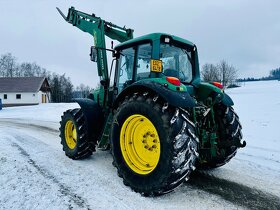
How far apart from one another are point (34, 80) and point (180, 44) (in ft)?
156

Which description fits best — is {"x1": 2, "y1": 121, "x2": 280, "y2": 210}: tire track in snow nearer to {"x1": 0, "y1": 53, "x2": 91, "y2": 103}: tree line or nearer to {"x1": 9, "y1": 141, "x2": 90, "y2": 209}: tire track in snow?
{"x1": 9, "y1": 141, "x2": 90, "y2": 209}: tire track in snow

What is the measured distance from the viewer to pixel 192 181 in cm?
399

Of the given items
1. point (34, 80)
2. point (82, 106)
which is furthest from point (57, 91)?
point (82, 106)

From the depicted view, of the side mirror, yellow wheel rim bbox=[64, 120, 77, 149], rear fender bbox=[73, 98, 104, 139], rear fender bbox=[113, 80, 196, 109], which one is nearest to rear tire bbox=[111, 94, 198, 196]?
rear fender bbox=[113, 80, 196, 109]

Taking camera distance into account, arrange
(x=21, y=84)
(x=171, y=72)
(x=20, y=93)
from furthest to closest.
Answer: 1. (x=21, y=84)
2. (x=20, y=93)
3. (x=171, y=72)

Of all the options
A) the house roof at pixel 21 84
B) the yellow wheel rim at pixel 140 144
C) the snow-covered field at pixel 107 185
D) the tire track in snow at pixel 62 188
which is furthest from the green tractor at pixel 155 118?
the house roof at pixel 21 84

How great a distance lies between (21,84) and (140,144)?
48.1 m

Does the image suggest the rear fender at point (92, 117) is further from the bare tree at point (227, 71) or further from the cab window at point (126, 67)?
the bare tree at point (227, 71)

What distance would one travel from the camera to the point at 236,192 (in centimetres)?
351

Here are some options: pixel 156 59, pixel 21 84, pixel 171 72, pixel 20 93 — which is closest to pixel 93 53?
pixel 156 59

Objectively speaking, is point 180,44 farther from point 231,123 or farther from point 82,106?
point 82,106

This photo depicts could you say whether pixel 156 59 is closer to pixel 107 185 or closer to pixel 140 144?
pixel 140 144

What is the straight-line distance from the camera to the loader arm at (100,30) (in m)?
5.77

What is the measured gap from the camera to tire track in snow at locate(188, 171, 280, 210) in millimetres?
3129
